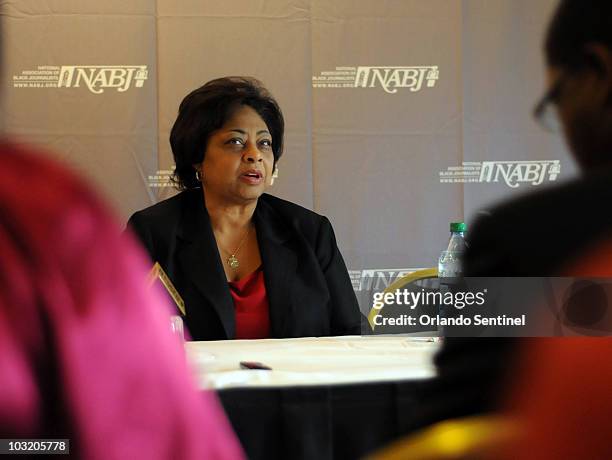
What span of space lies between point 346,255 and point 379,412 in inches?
68.8

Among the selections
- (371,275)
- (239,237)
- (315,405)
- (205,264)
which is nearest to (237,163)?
(239,237)

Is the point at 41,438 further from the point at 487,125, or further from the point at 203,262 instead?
the point at 487,125

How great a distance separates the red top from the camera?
129cm

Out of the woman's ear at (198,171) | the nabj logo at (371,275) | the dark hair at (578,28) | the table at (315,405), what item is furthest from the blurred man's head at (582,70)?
the nabj logo at (371,275)

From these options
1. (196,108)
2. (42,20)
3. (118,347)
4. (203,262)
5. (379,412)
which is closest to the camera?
(118,347)

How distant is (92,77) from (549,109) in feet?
7.47

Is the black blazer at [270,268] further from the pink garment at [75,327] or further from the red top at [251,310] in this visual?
the pink garment at [75,327]

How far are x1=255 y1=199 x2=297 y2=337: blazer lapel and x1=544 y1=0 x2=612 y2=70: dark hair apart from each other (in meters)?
1.09

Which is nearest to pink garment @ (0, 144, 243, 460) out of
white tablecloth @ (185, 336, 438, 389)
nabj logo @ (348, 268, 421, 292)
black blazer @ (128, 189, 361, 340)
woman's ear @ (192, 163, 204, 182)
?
white tablecloth @ (185, 336, 438, 389)

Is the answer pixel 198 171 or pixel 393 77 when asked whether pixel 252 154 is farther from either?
pixel 393 77

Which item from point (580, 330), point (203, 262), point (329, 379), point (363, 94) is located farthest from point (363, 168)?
point (580, 330)

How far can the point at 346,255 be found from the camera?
7.91 feet

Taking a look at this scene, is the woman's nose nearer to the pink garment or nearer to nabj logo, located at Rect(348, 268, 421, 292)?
nabj logo, located at Rect(348, 268, 421, 292)

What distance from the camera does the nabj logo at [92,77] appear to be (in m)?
2.28
